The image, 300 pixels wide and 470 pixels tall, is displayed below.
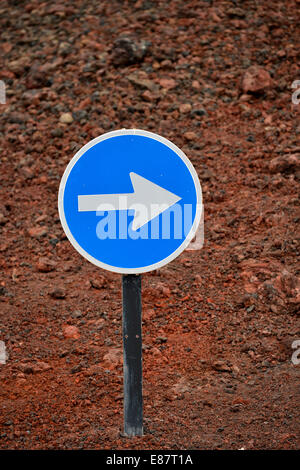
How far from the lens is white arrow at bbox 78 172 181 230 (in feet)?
8.65

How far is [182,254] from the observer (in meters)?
4.69

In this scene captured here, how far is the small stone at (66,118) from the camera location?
234 inches

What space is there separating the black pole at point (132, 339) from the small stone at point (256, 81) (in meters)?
3.76

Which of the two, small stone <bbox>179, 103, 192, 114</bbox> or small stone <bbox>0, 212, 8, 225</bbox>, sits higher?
small stone <bbox>179, 103, 192, 114</bbox>

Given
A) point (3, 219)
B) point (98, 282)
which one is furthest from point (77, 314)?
point (3, 219)

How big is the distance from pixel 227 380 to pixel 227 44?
423 centimetres

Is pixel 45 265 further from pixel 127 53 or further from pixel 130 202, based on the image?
pixel 127 53

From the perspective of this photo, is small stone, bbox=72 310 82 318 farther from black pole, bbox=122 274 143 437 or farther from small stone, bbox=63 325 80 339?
black pole, bbox=122 274 143 437

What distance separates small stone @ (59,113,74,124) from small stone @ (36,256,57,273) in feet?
5.90

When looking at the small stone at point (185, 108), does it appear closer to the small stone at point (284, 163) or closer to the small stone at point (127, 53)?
the small stone at point (127, 53)

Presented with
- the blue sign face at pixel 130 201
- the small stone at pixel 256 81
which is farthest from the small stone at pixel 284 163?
the blue sign face at pixel 130 201

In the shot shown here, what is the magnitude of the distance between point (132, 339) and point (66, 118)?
3.67 metres

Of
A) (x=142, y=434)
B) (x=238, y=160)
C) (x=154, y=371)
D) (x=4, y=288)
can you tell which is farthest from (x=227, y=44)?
(x=142, y=434)

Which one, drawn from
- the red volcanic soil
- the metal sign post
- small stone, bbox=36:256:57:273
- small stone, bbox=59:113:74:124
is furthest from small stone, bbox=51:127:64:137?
the metal sign post
